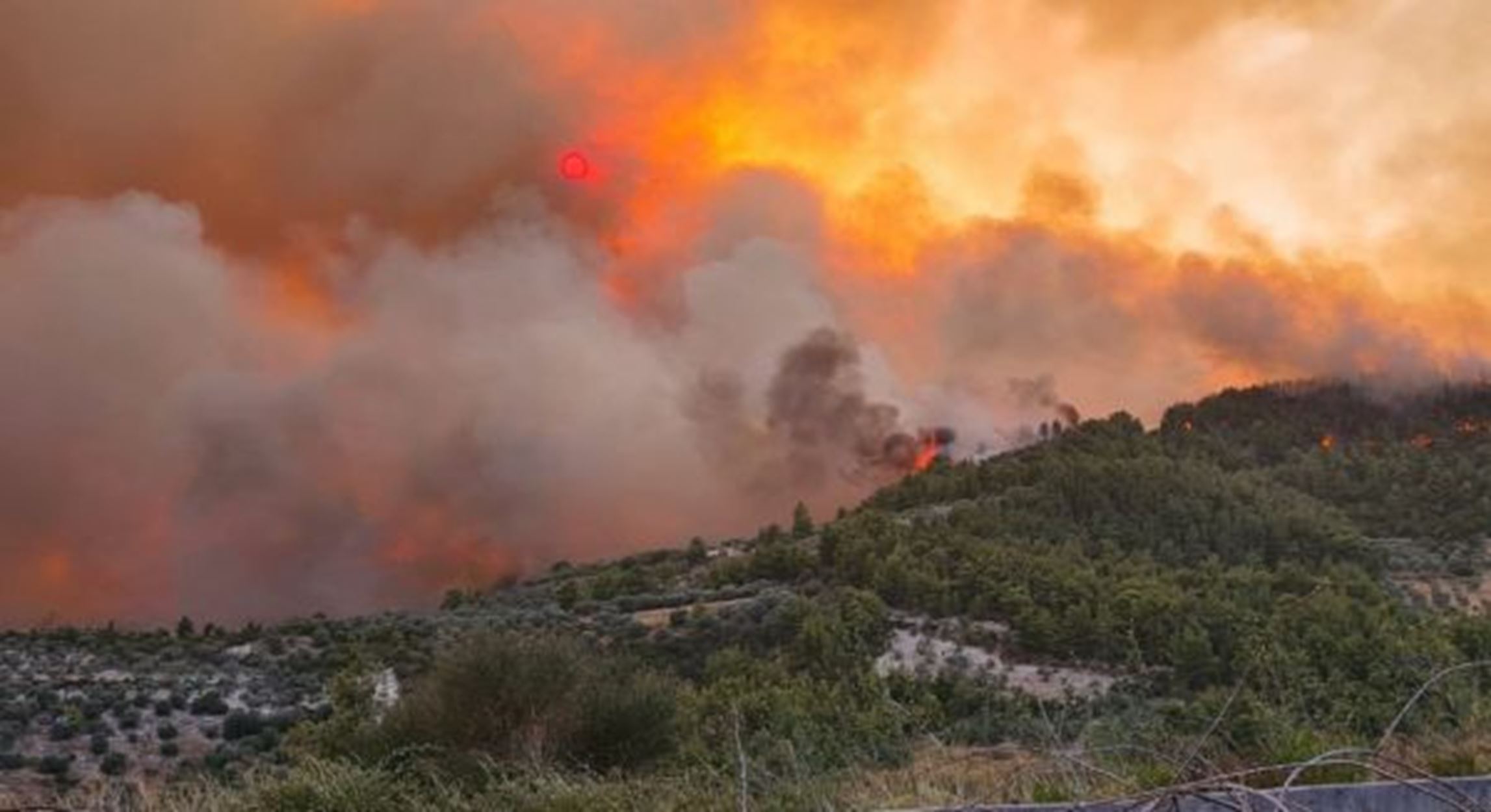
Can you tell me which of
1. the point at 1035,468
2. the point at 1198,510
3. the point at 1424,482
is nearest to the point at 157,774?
the point at 1198,510

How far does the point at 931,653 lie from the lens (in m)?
61.8

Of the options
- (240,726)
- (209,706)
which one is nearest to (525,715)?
(240,726)

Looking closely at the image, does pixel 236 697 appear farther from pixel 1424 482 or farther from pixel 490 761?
pixel 1424 482

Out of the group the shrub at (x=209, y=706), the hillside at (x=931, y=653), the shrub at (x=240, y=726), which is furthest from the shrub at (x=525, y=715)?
the shrub at (x=209, y=706)

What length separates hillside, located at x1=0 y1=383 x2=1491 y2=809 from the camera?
1287 centimetres

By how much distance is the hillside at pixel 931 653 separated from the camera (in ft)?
42.2

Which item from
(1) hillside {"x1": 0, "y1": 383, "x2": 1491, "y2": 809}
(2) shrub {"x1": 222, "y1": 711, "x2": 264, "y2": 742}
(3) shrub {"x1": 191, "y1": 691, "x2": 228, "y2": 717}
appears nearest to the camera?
(1) hillside {"x1": 0, "y1": 383, "x2": 1491, "y2": 809}

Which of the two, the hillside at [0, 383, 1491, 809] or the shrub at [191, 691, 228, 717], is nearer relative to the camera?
the hillside at [0, 383, 1491, 809]

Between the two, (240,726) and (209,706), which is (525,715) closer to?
(240,726)

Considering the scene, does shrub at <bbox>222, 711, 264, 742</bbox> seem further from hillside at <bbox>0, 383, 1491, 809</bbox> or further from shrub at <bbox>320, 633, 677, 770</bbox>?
shrub at <bbox>320, 633, 677, 770</bbox>

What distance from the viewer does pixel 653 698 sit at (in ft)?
72.1

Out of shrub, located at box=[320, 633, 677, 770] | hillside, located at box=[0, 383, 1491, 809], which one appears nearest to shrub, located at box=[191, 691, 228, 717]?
hillside, located at box=[0, 383, 1491, 809]

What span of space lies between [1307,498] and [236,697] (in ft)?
241

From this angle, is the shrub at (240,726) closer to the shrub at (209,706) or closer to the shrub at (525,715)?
the shrub at (209,706)
